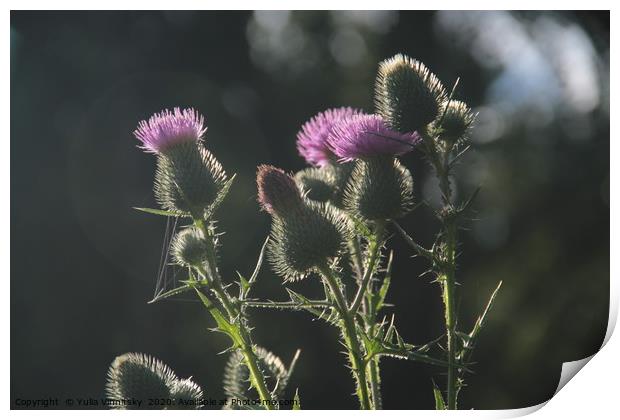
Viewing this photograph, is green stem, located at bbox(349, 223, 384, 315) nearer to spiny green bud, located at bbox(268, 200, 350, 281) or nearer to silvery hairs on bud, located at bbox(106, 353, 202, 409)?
spiny green bud, located at bbox(268, 200, 350, 281)

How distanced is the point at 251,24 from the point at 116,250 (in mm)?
1236

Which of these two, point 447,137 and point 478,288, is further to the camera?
point 478,288

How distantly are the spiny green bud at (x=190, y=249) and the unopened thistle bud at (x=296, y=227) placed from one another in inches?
Answer: 7.2

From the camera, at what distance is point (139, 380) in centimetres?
177

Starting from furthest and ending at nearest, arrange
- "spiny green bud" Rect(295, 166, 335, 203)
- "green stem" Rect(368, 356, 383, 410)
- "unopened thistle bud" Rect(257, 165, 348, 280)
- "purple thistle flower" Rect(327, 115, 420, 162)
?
"spiny green bud" Rect(295, 166, 335, 203)
"purple thistle flower" Rect(327, 115, 420, 162)
"unopened thistle bud" Rect(257, 165, 348, 280)
"green stem" Rect(368, 356, 383, 410)

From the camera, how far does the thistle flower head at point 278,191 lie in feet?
6.35

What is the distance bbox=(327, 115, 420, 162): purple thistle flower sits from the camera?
75.2 inches

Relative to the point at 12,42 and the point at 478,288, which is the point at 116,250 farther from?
the point at 478,288

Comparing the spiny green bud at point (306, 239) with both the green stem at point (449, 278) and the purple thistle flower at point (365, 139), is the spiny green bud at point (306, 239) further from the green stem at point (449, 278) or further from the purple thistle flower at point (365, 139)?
the green stem at point (449, 278)

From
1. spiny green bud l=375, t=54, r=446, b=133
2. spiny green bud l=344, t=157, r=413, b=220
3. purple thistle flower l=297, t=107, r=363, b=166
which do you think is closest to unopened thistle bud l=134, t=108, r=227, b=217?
purple thistle flower l=297, t=107, r=363, b=166

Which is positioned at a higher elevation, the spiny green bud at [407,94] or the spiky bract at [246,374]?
the spiny green bud at [407,94]

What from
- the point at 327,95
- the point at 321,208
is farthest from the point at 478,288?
the point at 321,208

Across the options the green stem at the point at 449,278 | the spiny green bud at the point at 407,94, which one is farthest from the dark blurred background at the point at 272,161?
the green stem at the point at 449,278

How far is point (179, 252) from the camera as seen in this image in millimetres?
1889
